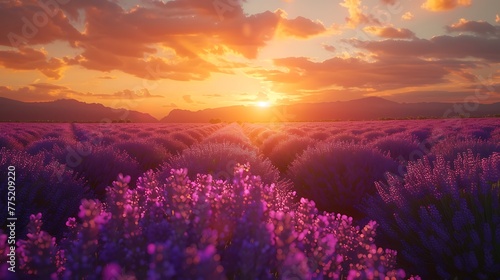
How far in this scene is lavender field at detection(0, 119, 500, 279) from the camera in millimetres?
1701

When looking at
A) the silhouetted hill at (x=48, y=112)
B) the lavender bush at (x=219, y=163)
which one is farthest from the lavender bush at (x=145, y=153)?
the silhouetted hill at (x=48, y=112)

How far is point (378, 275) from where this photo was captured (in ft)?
6.27

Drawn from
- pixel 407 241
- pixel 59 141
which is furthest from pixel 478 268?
pixel 59 141

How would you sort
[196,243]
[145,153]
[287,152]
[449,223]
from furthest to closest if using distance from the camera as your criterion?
1. [287,152]
2. [145,153]
3. [449,223]
4. [196,243]

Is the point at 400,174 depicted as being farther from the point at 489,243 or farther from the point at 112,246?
the point at 112,246

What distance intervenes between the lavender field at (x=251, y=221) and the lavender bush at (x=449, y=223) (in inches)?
0.5

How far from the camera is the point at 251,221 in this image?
80.3 inches

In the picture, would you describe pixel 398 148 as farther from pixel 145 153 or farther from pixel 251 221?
pixel 251 221

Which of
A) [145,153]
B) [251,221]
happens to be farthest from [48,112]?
[251,221]

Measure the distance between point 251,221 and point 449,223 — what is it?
2.43m

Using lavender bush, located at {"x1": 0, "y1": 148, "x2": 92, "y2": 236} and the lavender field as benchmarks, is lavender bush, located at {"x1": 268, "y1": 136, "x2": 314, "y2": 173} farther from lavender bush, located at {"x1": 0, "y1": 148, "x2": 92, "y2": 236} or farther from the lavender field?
lavender bush, located at {"x1": 0, "y1": 148, "x2": 92, "y2": 236}

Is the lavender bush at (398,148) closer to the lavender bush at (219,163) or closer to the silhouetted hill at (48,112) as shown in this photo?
the lavender bush at (219,163)

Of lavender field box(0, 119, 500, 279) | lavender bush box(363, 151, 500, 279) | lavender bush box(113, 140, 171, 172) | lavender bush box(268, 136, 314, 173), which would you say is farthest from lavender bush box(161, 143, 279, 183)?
lavender bush box(268, 136, 314, 173)

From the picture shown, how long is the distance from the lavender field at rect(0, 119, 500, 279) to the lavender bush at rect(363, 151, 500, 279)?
1 cm
